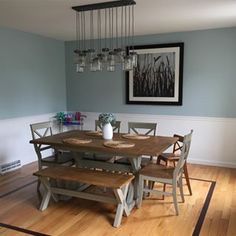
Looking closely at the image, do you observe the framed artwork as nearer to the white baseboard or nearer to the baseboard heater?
the white baseboard

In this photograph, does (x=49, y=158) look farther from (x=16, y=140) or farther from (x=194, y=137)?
(x=194, y=137)

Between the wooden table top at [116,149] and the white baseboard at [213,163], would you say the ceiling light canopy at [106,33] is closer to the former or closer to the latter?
the wooden table top at [116,149]

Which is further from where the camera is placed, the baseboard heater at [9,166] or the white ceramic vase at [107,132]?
the baseboard heater at [9,166]

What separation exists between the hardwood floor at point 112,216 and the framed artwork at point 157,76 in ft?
6.09

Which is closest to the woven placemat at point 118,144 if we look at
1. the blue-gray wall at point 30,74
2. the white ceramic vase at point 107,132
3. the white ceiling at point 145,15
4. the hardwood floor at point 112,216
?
the white ceramic vase at point 107,132

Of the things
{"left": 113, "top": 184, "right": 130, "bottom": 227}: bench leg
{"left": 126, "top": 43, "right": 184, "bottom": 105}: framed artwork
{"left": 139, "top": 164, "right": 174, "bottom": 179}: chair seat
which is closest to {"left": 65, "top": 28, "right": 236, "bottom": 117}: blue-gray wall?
{"left": 126, "top": 43, "right": 184, "bottom": 105}: framed artwork

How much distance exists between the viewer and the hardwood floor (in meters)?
2.73

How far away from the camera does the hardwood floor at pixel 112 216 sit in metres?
2.73

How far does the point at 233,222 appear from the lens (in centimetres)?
288

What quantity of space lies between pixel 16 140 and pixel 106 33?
2.43 metres

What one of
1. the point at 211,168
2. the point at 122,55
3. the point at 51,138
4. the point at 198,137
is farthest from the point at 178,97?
the point at 51,138

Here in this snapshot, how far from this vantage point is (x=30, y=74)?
5.05 metres

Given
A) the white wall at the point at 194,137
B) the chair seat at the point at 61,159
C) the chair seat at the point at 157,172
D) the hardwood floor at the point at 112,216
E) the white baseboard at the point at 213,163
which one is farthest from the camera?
the white baseboard at the point at 213,163

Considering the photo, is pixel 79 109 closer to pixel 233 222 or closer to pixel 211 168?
pixel 211 168
